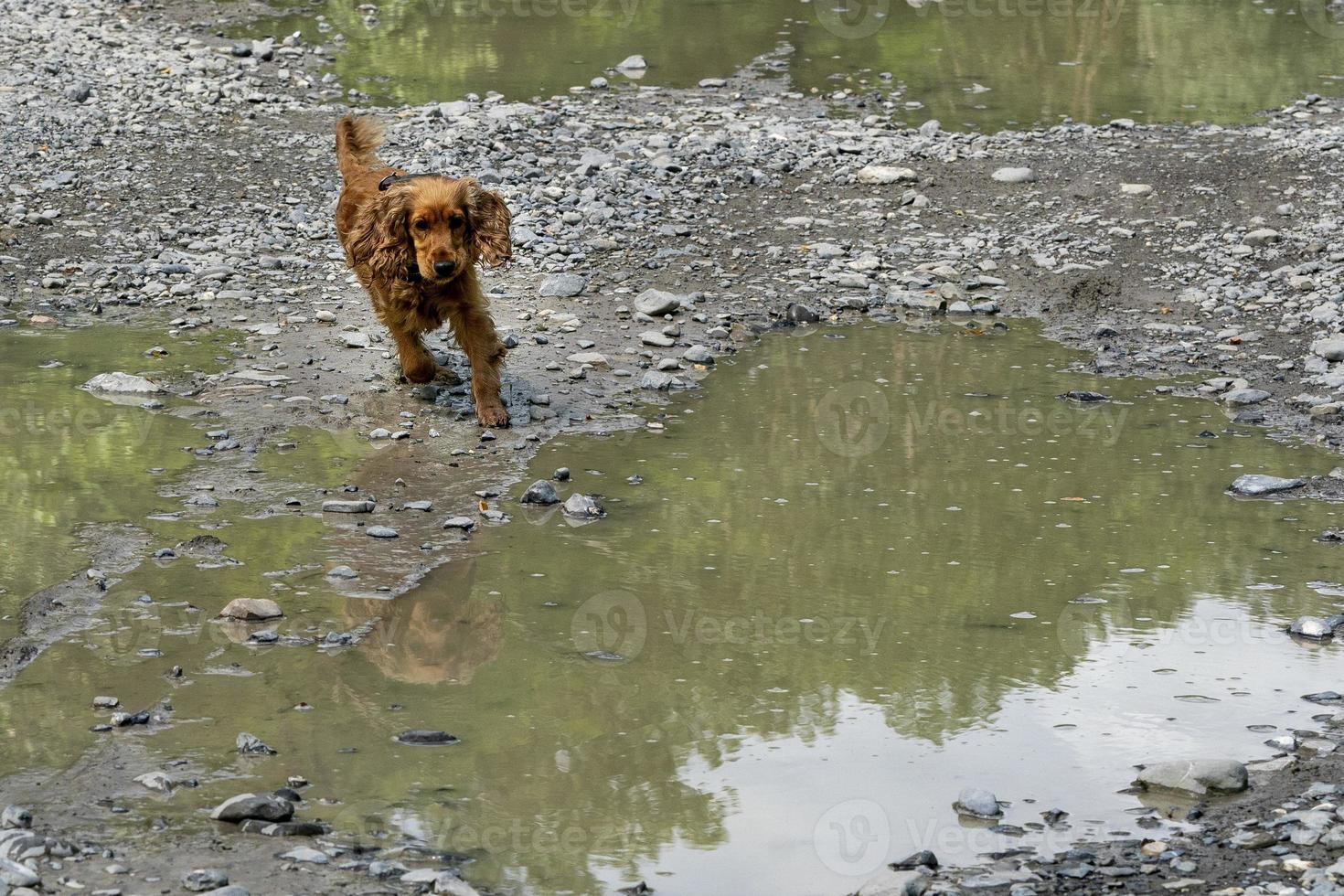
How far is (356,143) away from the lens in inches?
342

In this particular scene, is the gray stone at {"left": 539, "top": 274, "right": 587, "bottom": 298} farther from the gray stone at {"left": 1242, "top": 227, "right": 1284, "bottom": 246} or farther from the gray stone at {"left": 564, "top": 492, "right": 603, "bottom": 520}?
the gray stone at {"left": 1242, "top": 227, "right": 1284, "bottom": 246}

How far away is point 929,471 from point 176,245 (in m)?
5.68

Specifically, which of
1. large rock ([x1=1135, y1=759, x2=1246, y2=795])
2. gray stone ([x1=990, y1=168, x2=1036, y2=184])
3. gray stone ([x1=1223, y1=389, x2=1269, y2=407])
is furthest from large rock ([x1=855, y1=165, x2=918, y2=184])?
large rock ([x1=1135, y1=759, x2=1246, y2=795])

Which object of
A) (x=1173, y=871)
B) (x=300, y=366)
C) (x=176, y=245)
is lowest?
(x=1173, y=871)

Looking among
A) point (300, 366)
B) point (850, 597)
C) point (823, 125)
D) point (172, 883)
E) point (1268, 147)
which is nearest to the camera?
point (172, 883)

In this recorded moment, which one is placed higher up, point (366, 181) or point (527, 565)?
point (366, 181)

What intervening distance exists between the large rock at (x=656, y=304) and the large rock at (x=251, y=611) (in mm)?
4190

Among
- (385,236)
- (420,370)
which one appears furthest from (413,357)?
(385,236)

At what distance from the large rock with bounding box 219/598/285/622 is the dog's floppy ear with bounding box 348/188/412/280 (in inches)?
99.6

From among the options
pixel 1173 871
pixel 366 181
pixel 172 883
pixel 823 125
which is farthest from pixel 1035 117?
pixel 172 883

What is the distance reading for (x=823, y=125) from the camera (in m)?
12.4

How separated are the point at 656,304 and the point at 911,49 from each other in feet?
23.7

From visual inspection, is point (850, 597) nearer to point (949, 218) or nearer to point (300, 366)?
point (300, 366)

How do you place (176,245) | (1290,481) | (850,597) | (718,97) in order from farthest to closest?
(718,97) < (176,245) < (1290,481) < (850,597)
